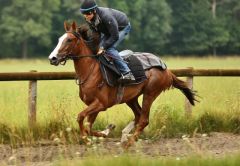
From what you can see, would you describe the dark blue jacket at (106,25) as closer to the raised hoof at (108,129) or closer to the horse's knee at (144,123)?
the raised hoof at (108,129)

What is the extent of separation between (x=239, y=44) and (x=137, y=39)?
1095 cm

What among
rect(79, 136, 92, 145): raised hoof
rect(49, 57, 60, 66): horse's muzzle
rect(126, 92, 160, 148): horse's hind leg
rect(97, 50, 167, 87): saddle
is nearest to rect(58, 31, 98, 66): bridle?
rect(49, 57, 60, 66): horse's muzzle

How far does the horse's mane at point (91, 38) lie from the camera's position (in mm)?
10281

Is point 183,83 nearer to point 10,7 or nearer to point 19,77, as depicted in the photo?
point 19,77

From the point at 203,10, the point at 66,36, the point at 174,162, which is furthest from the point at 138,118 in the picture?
the point at 203,10

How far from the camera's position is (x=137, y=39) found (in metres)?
69.8

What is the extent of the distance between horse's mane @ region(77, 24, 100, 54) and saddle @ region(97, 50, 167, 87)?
7.9 inches

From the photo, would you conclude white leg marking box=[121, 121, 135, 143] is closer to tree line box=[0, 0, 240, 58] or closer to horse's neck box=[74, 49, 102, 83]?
horse's neck box=[74, 49, 102, 83]

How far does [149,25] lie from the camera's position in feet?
236

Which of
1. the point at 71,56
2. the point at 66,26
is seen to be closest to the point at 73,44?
the point at 71,56

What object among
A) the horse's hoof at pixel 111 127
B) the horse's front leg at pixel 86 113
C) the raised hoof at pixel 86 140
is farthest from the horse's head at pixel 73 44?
the horse's hoof at pixel 111 127

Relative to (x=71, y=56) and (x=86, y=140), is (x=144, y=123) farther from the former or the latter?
(x=71, y=56)

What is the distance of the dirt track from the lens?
9023 mm

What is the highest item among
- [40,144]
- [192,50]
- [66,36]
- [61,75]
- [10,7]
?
[66,36]
